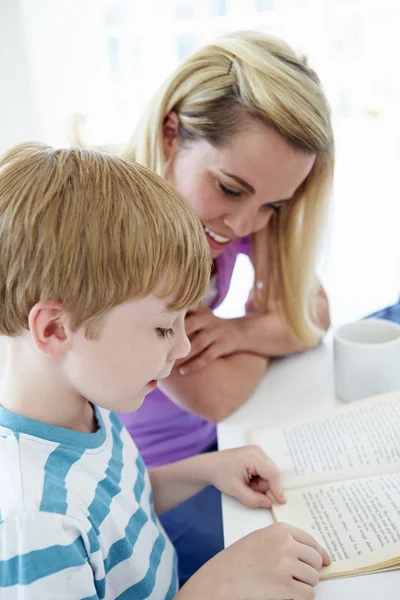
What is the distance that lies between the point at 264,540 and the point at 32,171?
1.33ft

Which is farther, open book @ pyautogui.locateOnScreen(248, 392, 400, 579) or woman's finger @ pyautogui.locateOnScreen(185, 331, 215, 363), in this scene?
woman's finger @ pyautogui.locateOnScreen(185, 331, 215, 363)

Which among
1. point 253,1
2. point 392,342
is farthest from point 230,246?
point 253,1

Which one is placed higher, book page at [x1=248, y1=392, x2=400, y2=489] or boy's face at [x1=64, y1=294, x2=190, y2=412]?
boy's face at [x1=64, y1=294, x2=190, y2=412]

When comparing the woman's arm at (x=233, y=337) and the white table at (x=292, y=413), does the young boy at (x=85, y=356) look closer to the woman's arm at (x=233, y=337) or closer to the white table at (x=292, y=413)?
the white table at (x=292, y=413)

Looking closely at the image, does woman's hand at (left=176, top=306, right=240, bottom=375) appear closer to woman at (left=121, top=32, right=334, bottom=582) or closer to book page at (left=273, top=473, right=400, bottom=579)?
woman at (left=121, top=32, right=334, bottom=582)

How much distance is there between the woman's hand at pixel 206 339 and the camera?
1.02 metres

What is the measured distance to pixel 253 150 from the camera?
36.9 inches

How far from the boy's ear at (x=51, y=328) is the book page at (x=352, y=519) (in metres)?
0.30

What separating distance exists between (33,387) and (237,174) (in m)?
0.47

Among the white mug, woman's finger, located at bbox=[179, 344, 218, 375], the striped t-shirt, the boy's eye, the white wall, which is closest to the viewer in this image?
the striped t-shirt

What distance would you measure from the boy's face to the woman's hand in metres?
0.35

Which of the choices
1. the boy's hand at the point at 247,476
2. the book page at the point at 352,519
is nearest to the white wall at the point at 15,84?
the boy's hand at the point at 247,476

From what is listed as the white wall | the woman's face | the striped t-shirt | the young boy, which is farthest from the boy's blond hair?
the white wall

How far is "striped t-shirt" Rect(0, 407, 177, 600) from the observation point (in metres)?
0.53
